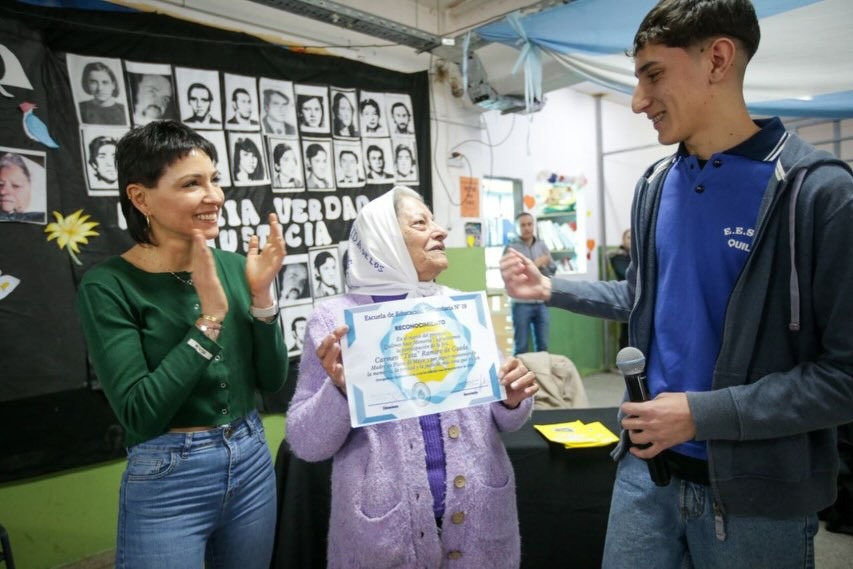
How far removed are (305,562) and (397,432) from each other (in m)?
1.17

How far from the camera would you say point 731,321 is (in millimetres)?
996

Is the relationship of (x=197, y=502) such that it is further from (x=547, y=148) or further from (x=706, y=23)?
(x=547, y=148)

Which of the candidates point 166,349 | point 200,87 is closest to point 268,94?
point 200,87

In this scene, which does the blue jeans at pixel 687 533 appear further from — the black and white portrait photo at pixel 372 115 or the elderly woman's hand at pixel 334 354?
the black and white portrait photo at pixel 372 115

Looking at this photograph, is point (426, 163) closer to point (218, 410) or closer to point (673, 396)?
point (218, 410)

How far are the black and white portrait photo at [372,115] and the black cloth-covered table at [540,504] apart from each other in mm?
2793

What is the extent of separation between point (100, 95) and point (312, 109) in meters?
1.38

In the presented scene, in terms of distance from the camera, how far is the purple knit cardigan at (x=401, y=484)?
1264 millimetres

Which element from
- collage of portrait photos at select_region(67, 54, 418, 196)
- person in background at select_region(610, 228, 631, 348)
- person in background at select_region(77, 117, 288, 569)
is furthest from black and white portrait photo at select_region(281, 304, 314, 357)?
person in background at select_region(610, 228, 631, 348)

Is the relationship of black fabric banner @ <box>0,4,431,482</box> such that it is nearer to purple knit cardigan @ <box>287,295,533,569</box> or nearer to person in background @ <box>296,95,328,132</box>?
person in background @ <box>296,95,328,132</box>

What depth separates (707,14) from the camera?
3.35 ft

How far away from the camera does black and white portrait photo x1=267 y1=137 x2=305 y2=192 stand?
11.7 feet

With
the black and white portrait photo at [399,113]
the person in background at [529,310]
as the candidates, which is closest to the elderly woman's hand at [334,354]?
the black and white portrait photo at [399,113]

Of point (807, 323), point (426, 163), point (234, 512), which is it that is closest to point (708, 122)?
point (807, 323)
